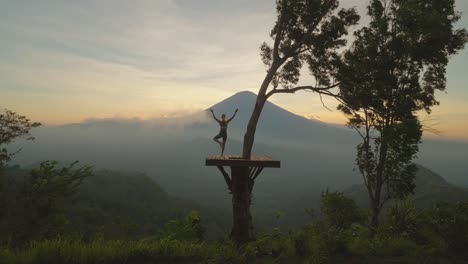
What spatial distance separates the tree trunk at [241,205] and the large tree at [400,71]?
641 centimetres

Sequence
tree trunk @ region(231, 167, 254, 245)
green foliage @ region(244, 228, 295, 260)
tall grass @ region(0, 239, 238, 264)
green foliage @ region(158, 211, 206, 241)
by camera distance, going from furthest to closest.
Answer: green foliage @ region(158, 211, 206, 241) < tree trunk @ region(231, 167, 254, 245) < green foliage @ region(244, 228, 295, 260) < tall grass @ region(0, 239, 238, 264)

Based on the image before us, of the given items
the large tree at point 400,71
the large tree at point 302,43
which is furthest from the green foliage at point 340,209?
the large tree at point 302,43

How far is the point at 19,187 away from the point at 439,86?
21.1 metres

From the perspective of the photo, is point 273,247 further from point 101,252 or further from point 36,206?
point 36,206

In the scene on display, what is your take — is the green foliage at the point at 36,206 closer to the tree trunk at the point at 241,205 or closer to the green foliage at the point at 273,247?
the tree trunk at the point at 241,205

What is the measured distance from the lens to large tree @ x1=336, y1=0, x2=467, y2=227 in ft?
49.8

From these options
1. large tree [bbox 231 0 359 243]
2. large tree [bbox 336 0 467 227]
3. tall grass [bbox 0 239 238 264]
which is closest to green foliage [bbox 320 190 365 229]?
large tree [bbox 336 0 467 227]

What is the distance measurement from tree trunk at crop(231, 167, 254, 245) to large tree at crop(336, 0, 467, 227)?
21.0 feet

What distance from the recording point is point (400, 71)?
16.8 m

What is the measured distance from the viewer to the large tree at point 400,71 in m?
15.2

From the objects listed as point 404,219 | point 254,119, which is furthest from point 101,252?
point 404,219

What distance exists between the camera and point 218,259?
6.42 meters

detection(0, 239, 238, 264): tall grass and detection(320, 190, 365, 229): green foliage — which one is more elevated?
detection(0, 239, 238, 264): tall grass

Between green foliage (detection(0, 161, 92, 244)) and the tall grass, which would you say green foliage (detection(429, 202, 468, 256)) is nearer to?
the tall grass
